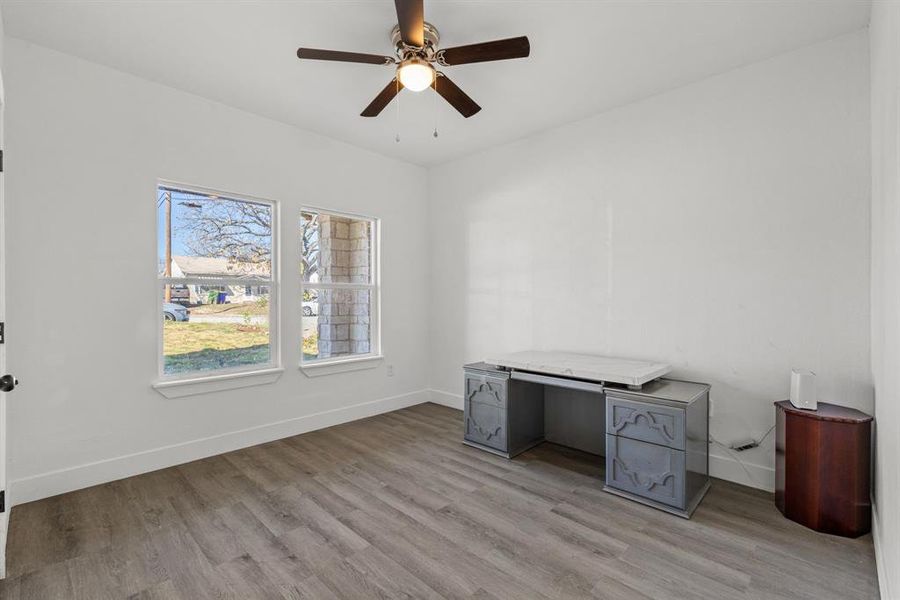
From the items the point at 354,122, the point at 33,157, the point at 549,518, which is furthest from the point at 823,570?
the point at 33,157

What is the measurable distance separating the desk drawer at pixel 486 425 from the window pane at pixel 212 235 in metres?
2.12

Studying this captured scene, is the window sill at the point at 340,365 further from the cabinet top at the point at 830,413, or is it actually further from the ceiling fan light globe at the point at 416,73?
the cabinet top at the point at 830,413

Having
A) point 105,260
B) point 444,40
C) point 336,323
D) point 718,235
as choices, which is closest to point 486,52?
point 444,40

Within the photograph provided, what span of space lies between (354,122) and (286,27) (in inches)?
49.3

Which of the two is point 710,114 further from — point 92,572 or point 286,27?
point 92,572

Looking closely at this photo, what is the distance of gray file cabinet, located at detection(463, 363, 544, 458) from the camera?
3.23 metres

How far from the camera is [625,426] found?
2574mm

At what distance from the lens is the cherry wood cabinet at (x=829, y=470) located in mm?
2113

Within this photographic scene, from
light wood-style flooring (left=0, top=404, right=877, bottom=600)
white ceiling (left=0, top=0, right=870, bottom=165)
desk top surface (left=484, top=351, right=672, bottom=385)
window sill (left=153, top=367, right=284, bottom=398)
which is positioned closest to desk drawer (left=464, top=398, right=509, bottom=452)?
light wood-style flooring (left=0, top=404, right=877, bottom=600)

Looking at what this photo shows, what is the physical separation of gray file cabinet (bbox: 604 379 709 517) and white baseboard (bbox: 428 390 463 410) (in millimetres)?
2076

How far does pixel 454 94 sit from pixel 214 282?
91.8 inches

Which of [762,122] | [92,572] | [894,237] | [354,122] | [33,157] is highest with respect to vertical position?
[354,122]

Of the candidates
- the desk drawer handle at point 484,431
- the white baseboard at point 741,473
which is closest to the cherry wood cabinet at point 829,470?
the white baseboard at point 741,473

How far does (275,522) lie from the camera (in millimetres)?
2322
